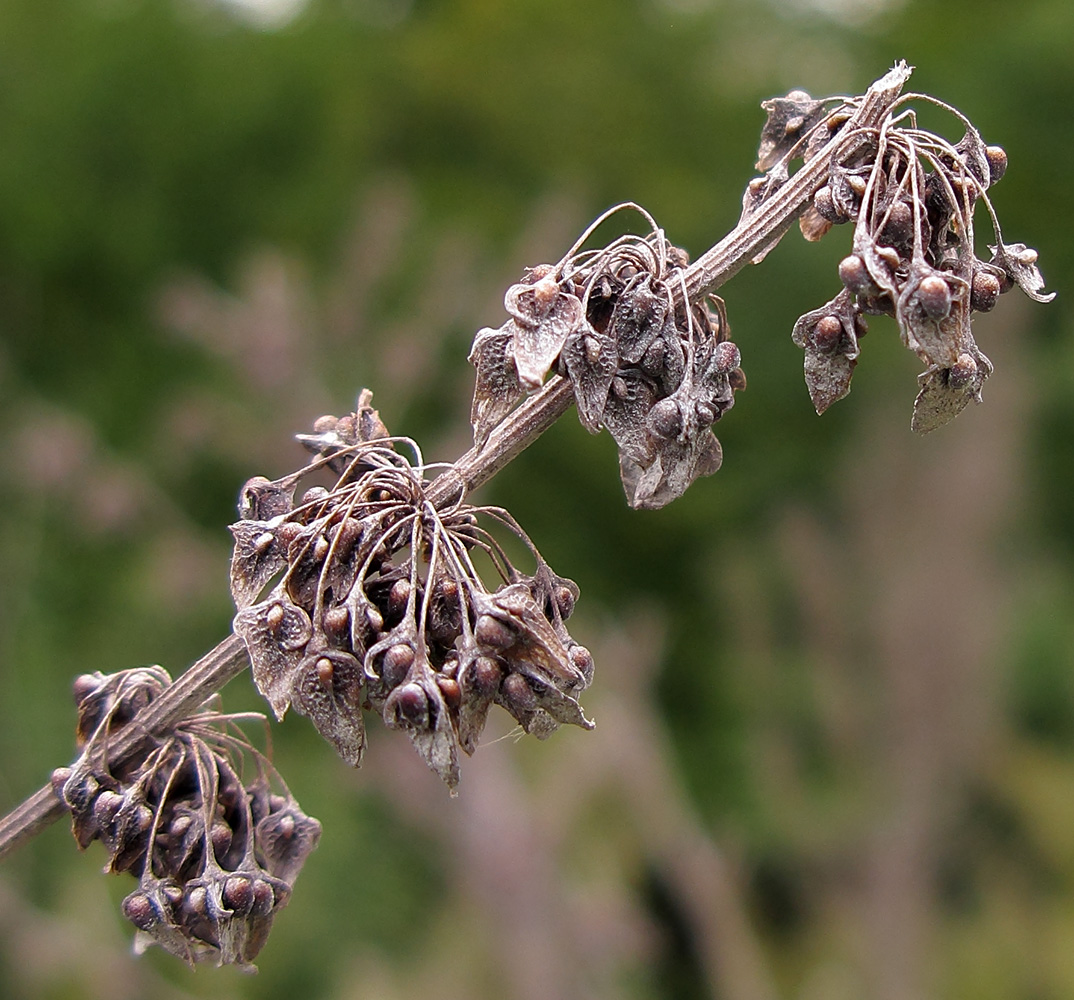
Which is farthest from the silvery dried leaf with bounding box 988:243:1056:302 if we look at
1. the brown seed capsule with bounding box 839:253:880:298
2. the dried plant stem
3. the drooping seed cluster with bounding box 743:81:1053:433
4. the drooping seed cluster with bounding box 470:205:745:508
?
the dried plant stem

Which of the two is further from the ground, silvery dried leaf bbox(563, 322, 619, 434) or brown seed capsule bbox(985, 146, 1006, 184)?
brown seed capsule bbox(985, 146, 1006, 184)

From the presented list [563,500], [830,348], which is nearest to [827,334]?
[830,348]

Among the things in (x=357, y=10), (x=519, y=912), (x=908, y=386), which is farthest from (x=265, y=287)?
(x=357, y=10)

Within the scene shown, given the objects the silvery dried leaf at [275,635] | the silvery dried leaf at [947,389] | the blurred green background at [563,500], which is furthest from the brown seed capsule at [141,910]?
the blurred green background at [563,500]

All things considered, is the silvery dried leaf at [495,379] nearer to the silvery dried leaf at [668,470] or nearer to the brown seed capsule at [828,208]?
the silvery dried leaf at [668,470]

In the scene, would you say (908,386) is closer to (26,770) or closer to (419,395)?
(419,395)

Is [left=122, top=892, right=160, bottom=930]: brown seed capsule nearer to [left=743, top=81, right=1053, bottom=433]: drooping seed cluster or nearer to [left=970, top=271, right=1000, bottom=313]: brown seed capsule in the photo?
[left=743, top=81, right=1053, bottom=433]: drooping seed cluster

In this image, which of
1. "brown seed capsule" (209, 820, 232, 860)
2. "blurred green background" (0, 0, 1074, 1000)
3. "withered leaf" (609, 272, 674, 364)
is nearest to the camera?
"withered leaf" (609, 272, 674, 364)
